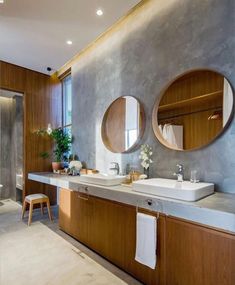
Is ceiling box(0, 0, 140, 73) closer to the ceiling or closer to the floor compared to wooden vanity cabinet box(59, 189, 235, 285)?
closer to the ceiling

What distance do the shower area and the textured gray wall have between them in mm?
2018

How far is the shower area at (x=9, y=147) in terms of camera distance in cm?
489

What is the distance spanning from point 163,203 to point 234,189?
0.70 m

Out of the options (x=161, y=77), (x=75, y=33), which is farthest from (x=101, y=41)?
(x=161, y=77)

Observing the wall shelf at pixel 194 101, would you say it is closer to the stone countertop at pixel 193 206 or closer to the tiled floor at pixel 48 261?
the stone countertop at pixel 193 206

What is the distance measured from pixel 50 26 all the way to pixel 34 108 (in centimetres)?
190

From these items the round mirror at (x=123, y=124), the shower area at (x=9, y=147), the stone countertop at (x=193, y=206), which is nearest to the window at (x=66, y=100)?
the shower area at (x=9, y=147)

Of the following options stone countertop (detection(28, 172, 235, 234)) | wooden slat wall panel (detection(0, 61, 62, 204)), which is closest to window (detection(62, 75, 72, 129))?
wooden slat wall panel (detection(0, 61, 62, 204))

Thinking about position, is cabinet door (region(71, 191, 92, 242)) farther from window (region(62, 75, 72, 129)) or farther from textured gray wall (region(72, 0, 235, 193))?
window (region(62, 75, 72, 129))

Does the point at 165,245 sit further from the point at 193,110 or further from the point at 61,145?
the point at 61,145

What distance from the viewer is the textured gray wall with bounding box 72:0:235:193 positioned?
6.24 feet

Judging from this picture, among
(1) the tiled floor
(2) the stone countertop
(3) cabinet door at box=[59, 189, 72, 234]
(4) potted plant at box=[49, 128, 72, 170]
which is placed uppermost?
(4) potted plant at box=[49, 128, 72, 170]

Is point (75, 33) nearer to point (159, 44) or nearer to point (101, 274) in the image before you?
point (159, 44)

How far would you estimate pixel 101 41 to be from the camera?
3330 millimetres
